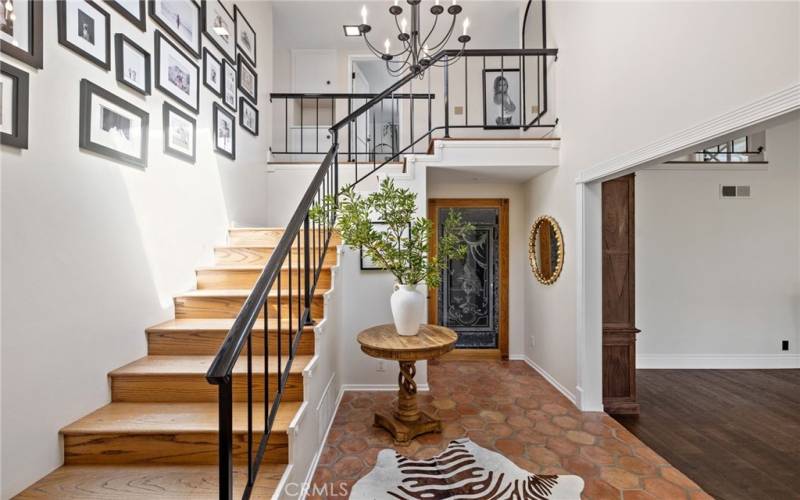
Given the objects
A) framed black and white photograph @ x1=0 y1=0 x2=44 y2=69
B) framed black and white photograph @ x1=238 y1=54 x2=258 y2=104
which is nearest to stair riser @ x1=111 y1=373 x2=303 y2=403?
framed black and white photograph @ x1=0 y1=0 x2=44 y2=69

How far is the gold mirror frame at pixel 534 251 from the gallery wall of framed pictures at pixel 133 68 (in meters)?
3.14

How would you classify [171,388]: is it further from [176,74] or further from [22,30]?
[176,74]

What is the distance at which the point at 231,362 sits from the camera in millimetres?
1058

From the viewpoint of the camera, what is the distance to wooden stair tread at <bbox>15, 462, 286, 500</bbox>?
138cm

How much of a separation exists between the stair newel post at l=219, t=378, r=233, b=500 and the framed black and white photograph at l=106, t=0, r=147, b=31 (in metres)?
2.23

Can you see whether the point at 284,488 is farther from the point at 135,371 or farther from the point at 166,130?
the point at 166,130

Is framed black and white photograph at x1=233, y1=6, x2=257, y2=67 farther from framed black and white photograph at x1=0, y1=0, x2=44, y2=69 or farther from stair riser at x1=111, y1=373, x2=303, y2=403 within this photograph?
stair riser at x1=111, y1=373, x2=303, y2=403

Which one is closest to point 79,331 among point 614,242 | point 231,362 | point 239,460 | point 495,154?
point 239,460

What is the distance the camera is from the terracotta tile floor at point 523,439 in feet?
6.78

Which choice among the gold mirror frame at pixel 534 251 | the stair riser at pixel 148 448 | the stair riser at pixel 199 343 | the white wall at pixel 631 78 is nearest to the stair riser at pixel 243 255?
the stair riser at pixel 199 343

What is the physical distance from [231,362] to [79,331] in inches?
47.4

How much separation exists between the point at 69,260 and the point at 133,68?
3.95 ft

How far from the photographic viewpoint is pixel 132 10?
6.81ft

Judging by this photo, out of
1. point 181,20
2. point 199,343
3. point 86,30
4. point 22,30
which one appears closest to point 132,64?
point 86,30
